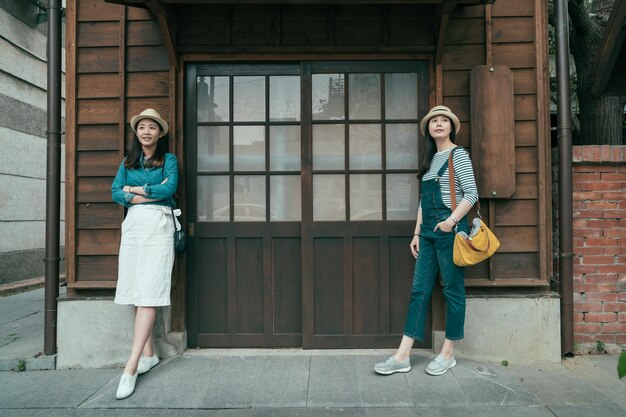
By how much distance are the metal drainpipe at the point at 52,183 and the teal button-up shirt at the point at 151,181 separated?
2.43 ft

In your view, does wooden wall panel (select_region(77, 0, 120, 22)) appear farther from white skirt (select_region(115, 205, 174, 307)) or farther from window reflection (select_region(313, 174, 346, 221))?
window reflection (select_region(313, 174, 346, 221))

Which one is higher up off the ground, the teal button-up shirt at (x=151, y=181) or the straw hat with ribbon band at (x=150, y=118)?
the straw hat with ribbon band at (x=150, y=118)

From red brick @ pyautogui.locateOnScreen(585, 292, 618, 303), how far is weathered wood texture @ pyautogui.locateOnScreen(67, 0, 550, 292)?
0.69 metres

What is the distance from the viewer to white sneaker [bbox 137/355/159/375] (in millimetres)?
3449

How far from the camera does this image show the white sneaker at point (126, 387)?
313cm

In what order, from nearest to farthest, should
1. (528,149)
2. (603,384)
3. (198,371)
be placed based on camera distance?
(603,384), (198,371), (528,149)

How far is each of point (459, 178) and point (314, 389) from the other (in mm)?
1873

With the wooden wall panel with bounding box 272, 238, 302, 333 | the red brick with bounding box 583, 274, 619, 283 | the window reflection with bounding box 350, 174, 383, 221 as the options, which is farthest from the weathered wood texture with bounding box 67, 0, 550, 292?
the wooden wall panel with bounding box 272, 238, 302, 333

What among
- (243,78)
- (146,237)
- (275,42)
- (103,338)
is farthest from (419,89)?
(103,338)

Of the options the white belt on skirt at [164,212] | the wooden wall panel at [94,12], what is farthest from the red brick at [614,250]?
the wooden wall panel at [94,12]

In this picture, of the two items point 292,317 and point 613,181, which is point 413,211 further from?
point 613,181

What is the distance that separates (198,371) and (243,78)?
252 cm

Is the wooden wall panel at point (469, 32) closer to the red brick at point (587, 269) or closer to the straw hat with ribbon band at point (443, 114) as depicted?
the straw hat with ribbon band at point (443, 114)

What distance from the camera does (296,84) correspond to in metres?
4.02
